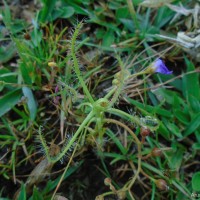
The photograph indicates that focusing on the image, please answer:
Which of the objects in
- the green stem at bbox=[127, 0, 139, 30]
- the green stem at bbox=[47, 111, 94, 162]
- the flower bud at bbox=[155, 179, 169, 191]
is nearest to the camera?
the green stem at bbox=[47, 111, 94, 162]

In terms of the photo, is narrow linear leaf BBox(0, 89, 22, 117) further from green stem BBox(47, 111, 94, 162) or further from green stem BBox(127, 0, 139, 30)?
green stem BBox(127, 0, 139, 30)

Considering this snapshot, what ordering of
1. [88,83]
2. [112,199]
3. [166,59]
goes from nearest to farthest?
1. [112,199]
2. [88,83]
3. [166,59]

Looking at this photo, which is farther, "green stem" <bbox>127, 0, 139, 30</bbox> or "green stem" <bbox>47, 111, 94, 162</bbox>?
"green stem" <bbox>127, 0, 139, 30</bbox>

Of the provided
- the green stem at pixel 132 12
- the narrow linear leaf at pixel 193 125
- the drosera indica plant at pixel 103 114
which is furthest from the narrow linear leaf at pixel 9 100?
the narrow linear leaf at pixel 193 125

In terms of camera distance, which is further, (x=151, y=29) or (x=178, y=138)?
(x=151, y=29)

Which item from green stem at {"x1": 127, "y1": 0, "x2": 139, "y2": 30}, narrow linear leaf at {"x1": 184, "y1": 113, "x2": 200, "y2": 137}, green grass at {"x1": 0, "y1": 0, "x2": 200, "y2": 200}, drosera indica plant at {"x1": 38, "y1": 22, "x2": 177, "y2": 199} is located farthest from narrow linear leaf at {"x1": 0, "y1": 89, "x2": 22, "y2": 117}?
narrow linear leaf at {"x1": 184, "y1": 113, "x2": 200, "y2": 137}

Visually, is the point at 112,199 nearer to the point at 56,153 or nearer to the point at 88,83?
the point at 56,153

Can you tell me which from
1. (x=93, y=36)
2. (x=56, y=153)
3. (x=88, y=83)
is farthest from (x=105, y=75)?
(x=56, y=153)

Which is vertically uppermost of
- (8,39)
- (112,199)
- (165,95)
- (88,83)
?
(8,39)
